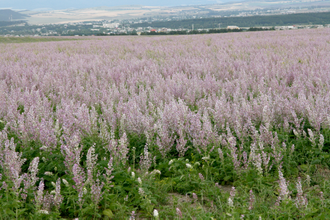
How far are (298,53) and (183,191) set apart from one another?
26.0ft

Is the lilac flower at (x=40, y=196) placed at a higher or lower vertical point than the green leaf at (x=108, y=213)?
higher

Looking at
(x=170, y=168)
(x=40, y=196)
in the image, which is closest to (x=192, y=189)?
(x=170, y=168)

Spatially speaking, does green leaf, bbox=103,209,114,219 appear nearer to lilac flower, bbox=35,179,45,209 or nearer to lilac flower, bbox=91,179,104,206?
lilac flower, bbox=91,179,104,206

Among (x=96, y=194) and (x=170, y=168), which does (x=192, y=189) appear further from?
(x=96, y=194)

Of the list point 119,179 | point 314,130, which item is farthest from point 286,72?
point 119,179

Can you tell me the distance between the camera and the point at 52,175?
285 centimetres

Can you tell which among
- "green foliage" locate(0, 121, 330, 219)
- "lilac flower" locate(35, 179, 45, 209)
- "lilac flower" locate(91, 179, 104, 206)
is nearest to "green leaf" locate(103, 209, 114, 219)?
"green foliage" locate(0, 121, 330, 219)

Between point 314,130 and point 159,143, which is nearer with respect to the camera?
point 159,143

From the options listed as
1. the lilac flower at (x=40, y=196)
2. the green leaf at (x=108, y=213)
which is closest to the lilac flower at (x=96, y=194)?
the green leaf at (x=108, y=213)

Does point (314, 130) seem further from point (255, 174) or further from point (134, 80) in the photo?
point (134, 80)

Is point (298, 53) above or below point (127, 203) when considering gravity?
above

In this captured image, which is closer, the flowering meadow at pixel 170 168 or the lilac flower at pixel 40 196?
the lilac flower at pixel 40 196

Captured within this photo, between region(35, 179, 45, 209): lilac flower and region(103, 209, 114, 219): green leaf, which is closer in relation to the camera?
region(35, 179, 45, 209): lilac flower

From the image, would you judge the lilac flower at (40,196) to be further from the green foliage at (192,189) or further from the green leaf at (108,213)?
the green leaf at (108,213)
